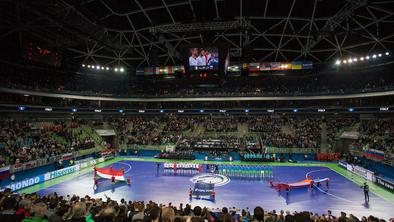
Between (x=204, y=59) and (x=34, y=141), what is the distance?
26017mm

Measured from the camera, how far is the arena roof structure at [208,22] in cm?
2166

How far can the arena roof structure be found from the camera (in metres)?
21.7

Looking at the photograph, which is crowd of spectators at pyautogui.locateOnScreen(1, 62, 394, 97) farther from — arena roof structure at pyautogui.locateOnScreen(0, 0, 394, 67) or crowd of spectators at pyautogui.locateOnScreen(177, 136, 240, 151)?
crowd of spectators at pyautogui.locateOnScreen(177, 136, 240, 151)

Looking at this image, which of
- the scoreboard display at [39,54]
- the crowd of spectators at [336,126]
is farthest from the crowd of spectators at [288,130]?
the scoreboard display at [39,54]

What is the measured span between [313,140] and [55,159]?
38.6 m

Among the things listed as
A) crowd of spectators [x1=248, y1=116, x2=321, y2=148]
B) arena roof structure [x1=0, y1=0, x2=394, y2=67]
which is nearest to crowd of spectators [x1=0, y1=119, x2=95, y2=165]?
arena roof structure [x1=0, y1=0, x2=394, y2=67]

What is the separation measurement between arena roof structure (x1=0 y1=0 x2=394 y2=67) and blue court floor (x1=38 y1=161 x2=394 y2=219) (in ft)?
48.5

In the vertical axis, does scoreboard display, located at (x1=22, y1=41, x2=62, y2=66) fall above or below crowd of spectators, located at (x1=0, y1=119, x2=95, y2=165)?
above

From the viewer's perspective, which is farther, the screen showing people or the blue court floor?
the screen showing people

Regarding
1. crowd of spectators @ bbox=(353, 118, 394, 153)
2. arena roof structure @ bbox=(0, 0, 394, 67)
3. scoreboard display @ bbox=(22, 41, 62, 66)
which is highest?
arena roof structure @ bbox=(0, 0, 394, 67)

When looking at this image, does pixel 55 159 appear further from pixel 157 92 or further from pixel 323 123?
pixel 323 123

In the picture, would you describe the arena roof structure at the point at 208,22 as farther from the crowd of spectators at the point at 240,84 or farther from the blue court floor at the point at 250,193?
the blue court floor at the point at 250,193

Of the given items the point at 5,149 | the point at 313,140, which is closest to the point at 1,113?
the point at 5,149

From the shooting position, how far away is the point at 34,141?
30547mm
